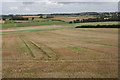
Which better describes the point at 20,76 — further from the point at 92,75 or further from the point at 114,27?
the point at 114,27

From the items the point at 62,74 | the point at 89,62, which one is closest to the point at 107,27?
the point at 89,62

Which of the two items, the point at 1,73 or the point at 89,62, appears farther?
the point at 89,62

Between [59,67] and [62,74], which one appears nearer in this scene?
[62,74]

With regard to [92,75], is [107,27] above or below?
above

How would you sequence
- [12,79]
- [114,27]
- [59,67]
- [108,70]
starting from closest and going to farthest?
1. [12,79]
2. [108,70]
3. [59,67]
4. [114,27]

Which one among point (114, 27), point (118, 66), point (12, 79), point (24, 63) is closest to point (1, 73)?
point (12, 79)

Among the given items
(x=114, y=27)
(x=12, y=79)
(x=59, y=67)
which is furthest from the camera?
(x=114, y=27)

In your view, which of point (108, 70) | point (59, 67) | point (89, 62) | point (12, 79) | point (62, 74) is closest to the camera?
point (12, 79)

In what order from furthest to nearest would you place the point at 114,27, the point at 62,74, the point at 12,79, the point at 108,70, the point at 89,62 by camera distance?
the point at 114,27 → the point at 89,62 → the point at 108,70 → the point at 62,74 → the point at 12,79

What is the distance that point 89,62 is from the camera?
1522cm

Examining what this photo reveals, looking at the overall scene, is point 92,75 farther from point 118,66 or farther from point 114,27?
point 114,27

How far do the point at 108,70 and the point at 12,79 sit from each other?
22.6 feet

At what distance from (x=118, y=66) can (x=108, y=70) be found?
131 cm

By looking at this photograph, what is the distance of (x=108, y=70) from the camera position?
12836 millimetres
